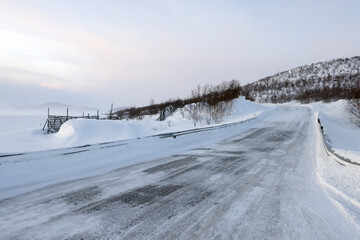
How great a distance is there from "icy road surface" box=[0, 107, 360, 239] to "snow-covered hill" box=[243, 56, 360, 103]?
84656mm

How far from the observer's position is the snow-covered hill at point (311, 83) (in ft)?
321

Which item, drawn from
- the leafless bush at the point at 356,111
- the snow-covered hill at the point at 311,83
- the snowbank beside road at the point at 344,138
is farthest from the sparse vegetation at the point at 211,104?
the snow-covered hill at the point at 311,83

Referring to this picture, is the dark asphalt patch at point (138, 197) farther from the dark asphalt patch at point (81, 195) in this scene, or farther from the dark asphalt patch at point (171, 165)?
the dark asphalt patch at point (171, 165)

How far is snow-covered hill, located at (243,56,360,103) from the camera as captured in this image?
97875mm

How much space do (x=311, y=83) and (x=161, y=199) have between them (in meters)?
153

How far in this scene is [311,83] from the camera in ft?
424

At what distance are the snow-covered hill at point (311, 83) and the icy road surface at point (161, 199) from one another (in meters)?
84.7

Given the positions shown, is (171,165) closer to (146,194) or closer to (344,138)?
(146,194)

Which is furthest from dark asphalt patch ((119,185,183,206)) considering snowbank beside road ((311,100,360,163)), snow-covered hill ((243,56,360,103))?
snow-covered hill ((243,56,360,103))

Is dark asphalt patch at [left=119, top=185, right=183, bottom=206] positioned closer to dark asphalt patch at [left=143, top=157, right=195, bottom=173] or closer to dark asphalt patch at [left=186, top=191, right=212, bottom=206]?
dark asphalt patch at [left=186, top=191, right=212, bottom=206]

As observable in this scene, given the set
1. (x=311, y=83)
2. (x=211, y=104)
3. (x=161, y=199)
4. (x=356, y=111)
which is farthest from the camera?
(x=311, y=83)

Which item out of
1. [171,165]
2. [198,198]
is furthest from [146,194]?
[171,165]

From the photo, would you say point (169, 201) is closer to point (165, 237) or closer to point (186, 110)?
point (165, 237)

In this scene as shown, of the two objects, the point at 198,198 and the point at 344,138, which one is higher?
the point at 198,198
